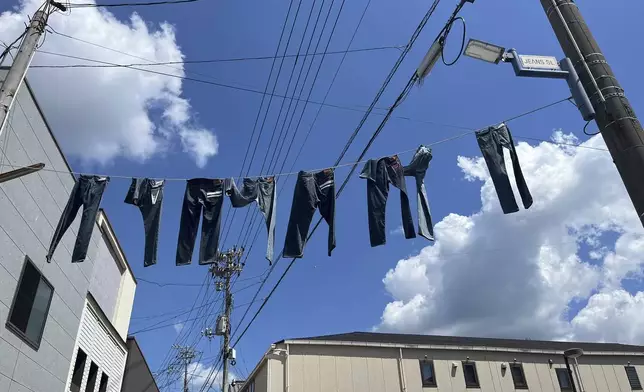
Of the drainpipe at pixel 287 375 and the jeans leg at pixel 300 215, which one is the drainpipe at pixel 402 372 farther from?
the jeans leg at pixel 300 215

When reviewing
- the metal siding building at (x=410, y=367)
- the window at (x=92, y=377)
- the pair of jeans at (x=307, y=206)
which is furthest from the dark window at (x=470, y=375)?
the pair of jeans at (x=307, y=206)

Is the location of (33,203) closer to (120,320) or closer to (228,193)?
(228,193)

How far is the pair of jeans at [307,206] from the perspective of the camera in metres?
8.65

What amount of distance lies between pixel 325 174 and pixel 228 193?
78.7 inches

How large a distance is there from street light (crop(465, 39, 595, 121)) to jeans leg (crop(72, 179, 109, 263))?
738 cm

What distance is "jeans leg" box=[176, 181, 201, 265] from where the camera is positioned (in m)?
8.76

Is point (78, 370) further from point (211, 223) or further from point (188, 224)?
point (211, 223)

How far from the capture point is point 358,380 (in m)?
19.8

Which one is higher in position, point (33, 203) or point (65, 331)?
point (33, 203)

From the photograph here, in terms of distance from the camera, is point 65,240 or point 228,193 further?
point 65,240

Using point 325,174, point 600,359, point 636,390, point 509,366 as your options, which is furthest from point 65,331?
point 636,390

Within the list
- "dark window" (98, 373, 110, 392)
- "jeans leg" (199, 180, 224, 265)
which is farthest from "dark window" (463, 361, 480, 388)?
"jeans leg" (199, 180, 224, 265)

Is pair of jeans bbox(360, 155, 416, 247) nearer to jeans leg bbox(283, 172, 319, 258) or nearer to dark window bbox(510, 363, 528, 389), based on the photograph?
jeans leg bbox(283, 172, 319, 258)

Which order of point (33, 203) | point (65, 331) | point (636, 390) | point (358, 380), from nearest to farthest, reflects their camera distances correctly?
point (33, 203)
point (65, 331)
point (358, 380)
point (636, 390)
